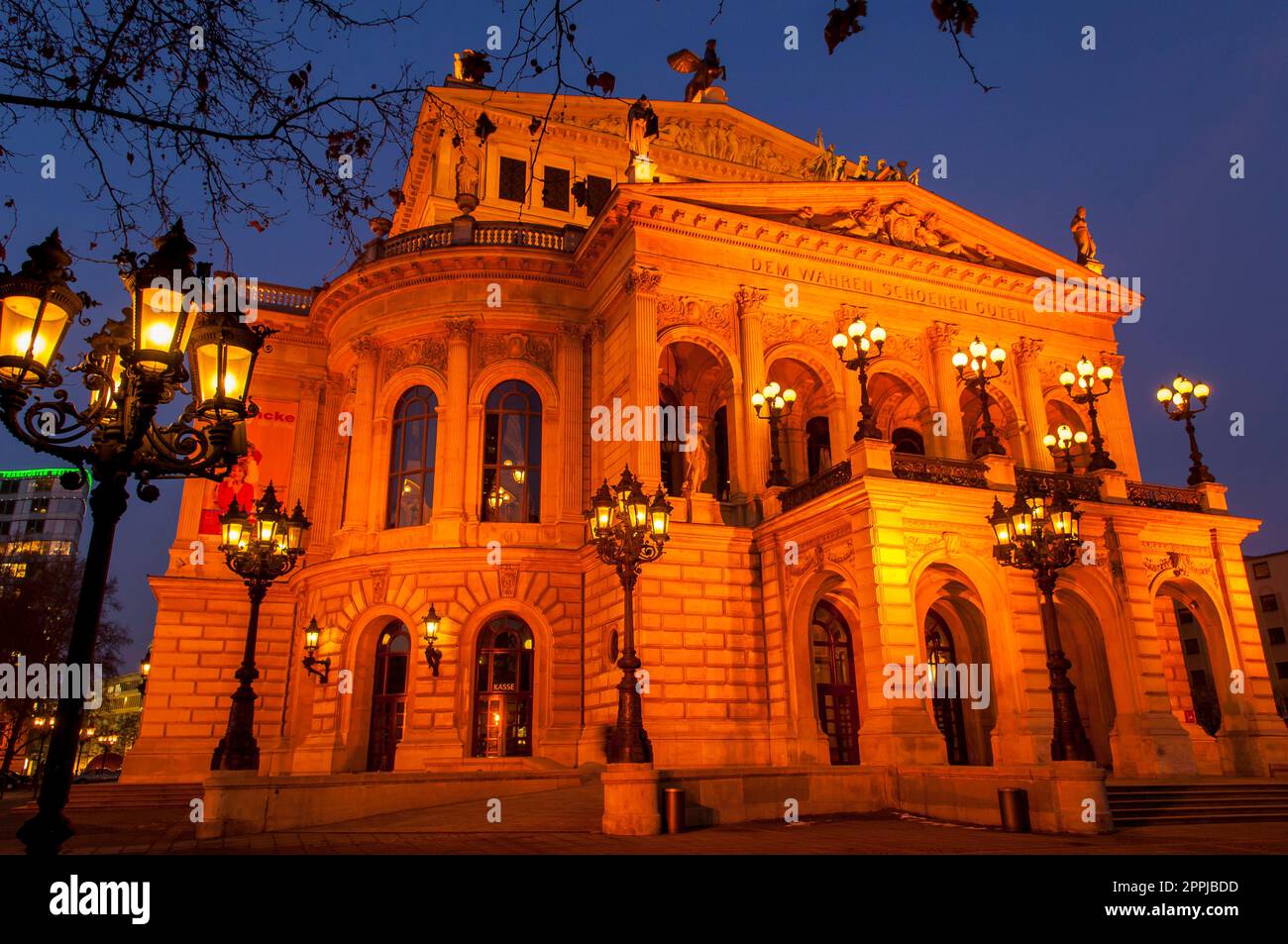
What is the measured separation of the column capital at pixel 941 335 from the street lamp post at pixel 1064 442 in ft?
14.2

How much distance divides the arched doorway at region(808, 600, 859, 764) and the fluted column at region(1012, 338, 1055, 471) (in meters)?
9.00

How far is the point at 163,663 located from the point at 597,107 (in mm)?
26781

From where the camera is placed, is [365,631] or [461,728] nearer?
[461,728]

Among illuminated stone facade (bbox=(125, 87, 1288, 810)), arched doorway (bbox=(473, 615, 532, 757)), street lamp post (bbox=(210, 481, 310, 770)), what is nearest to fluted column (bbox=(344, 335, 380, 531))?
illuminated stone facade (bbox=(125, 87, 1288, 810))

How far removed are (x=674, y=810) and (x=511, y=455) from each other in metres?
15.9

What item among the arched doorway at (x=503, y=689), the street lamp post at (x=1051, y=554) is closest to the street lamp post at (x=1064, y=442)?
the street lamp post at (x=1051, y=554)

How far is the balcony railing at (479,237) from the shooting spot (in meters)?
29.1

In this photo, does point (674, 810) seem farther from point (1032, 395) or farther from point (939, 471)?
point (1032, 395)

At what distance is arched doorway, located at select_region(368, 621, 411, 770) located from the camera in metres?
25.7

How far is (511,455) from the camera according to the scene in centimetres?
2789

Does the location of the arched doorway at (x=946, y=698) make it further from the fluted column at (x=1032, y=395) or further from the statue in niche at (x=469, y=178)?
the statue in niche at (x=469, y=178)

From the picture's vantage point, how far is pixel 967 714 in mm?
24625
